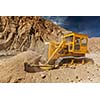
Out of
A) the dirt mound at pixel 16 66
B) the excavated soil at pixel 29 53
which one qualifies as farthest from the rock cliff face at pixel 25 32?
the dirt mound at pixel 16 66

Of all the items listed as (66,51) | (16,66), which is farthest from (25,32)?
(66,51)

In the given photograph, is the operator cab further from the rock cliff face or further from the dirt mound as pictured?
the dirt mound

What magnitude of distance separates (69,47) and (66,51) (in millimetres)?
65

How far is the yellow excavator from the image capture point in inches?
164

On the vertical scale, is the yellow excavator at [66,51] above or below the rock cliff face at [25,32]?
below

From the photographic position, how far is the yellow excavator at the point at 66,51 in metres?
4.16

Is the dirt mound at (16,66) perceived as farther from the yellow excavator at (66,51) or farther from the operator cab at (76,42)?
the operator cab at (76,42)

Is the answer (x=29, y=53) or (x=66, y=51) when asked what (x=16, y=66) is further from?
(x=66, y=51)

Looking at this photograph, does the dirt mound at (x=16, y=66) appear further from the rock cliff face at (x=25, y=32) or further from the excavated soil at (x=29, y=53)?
the rock cliff face at (x=25, y=32)

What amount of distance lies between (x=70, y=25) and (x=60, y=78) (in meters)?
0.69
